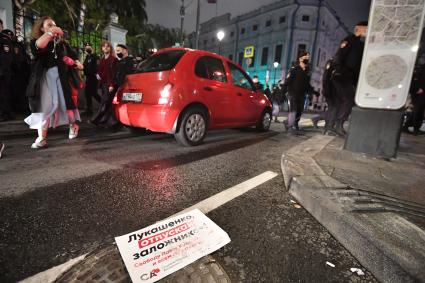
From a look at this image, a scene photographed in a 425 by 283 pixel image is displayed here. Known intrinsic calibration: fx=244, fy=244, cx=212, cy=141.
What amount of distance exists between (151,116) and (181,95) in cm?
60

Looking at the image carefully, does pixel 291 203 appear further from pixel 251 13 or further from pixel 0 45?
pixel 251 13

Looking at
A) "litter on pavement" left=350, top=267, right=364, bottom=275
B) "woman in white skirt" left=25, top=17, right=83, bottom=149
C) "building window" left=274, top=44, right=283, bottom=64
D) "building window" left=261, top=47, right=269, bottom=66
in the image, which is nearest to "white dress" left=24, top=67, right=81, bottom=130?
"woman in white skirt" left=25, top=17, right=83, bottom=149

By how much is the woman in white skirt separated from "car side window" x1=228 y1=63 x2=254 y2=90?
2.90 metres

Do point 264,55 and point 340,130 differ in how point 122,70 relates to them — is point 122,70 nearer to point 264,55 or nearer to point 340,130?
Result: point 340,130

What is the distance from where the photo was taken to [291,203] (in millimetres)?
2344

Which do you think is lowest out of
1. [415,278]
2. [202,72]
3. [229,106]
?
[415,278]

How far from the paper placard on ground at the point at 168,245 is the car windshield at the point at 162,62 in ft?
9.34

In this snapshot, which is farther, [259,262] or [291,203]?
[291,203]

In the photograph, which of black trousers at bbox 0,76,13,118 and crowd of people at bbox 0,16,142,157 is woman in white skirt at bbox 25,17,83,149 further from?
black trousers at bbox 0,76,13,118

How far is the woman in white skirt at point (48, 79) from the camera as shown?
3.49 meters

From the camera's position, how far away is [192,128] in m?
4.36

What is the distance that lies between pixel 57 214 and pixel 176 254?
107cm

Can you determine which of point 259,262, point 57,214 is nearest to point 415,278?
point 259,262

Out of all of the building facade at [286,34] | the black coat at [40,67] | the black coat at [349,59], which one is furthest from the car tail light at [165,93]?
the building facade at [286,34]
